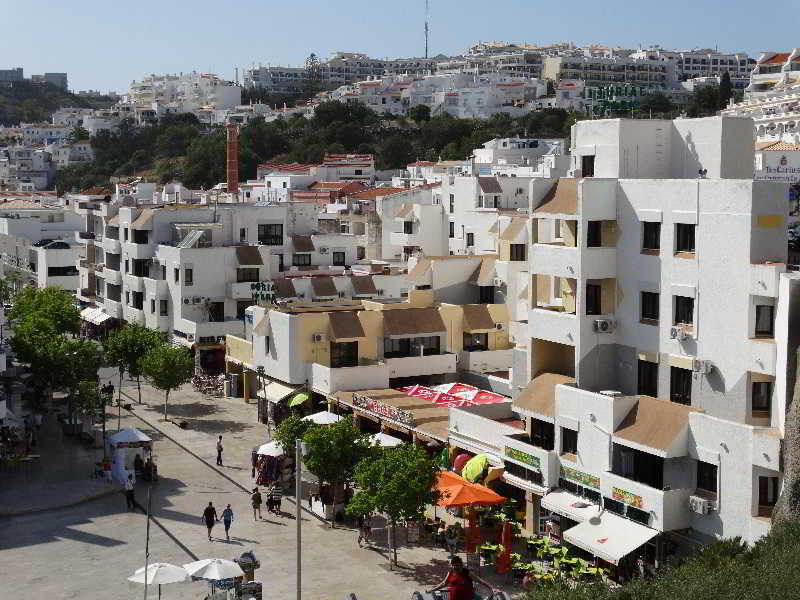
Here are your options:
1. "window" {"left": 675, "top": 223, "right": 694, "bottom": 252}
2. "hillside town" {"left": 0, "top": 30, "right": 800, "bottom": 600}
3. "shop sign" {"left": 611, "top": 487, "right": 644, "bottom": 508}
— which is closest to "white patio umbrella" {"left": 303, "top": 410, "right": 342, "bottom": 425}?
"hillside town" {"left": 0, "top": 30, "right": 800, "bottom": 600}

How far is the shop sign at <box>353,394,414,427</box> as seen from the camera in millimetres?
33750

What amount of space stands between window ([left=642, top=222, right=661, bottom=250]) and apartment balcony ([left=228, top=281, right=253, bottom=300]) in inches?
1106

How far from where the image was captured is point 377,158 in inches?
4956

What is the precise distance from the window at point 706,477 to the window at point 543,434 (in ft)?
14.1

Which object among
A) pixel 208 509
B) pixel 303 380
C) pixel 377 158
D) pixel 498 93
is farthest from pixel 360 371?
pixel 498 93

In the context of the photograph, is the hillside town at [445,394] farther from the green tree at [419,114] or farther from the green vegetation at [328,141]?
the green tree at [419,114]

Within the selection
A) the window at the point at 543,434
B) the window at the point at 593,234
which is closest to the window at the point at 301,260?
the window at the point at 543,434

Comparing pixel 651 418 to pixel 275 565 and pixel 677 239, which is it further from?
pixel 275 565

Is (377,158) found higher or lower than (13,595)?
higher

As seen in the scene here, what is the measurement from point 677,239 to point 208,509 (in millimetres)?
12646

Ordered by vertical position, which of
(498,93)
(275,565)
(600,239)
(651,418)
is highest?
(498,93)

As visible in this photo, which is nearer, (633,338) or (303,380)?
(633,338)

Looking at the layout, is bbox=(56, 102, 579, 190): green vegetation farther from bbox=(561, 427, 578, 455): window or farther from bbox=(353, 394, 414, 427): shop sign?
bbox=(561, 427, 578, 455): window

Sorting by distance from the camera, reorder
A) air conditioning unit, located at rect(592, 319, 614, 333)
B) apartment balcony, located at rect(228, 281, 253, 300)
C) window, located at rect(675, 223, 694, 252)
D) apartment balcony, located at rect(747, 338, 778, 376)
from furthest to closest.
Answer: apartment balcony, located at rect(228, 281, 253, 300) < air conditioning unit, located at rect(592, 319, 614, 333) < window, located at rect(675, 223, 694, 252) < apartment balcony, located at rect(747, 338, 778, 376)
